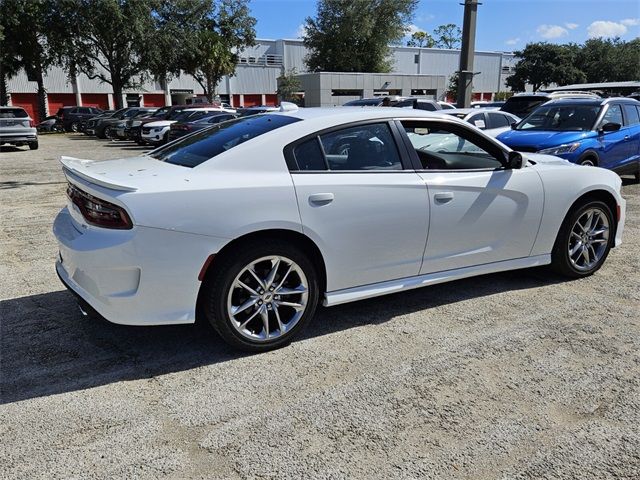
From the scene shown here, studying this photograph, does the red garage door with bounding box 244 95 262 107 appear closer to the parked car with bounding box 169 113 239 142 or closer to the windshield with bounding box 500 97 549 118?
the parked car with bounding box 169 113 239 142

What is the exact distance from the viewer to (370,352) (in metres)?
3.70

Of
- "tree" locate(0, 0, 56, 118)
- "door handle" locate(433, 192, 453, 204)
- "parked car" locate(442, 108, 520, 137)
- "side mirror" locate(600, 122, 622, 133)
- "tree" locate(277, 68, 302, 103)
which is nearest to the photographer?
"door handle" locate(433, 192, 453, 204)

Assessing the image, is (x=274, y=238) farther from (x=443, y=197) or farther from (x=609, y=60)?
(x=609, y=60)

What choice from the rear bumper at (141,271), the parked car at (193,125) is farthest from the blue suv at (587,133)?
the parked car at (193,125)

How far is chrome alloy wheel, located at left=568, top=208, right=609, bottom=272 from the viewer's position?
5.01 m

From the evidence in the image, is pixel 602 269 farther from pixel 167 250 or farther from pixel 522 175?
pixel 167 250

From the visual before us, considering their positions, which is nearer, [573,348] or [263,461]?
[263,461]

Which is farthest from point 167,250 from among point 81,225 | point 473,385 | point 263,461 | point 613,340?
point 613,340

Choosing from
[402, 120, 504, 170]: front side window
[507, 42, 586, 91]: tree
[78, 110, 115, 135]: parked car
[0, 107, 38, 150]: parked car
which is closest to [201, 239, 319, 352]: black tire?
[402, 120, 504, 170]: front side window

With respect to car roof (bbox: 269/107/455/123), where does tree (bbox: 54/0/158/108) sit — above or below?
above

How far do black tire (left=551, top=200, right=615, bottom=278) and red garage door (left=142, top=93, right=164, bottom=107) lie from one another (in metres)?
57.5

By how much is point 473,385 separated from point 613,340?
51.7 inches

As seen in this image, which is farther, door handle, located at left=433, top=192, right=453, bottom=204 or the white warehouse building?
the white warehouse building

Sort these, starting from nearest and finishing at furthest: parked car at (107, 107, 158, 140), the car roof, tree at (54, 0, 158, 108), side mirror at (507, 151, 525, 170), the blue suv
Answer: the car roof < side mirror at (507, 151, 525, 170) < the blue suv < parked car at (107, 107, 158, 140) < tree at (54, 0, 158, 108)
